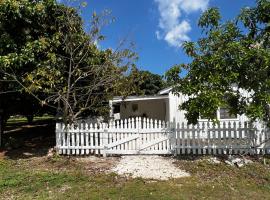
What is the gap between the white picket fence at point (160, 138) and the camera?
11.9 metres

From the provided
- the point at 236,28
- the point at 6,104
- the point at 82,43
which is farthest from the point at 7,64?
the point at 236,28

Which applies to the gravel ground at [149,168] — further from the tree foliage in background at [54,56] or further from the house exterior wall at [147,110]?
the house exterior wall at [147,110]

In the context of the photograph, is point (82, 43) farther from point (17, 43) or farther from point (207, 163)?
point (207, 163)

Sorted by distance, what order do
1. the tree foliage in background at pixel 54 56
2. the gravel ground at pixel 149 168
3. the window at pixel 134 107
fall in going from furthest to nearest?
the window at pixel 134 107 < the tree foliage in background at pixel 54 56 < the gravel ground at pixel 149 168

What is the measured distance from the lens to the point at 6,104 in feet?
48.5

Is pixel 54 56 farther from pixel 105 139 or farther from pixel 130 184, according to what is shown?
Answer: pixel 130 184

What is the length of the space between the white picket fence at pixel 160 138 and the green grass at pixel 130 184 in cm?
132

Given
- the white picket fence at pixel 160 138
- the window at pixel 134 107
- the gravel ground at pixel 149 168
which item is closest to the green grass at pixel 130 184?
the gravel ground at pixel 149 168

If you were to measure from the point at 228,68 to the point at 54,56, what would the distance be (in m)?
5.79

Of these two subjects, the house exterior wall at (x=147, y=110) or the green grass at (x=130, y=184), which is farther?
the house exterior wall at (x=147, y=110)

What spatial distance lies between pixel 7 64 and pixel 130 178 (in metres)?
5.51

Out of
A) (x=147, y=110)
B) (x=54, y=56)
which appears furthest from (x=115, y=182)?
(x=147, y=110)

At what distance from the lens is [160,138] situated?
12.1m

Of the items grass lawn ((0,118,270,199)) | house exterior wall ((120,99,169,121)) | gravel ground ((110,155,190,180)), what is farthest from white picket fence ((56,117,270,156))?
house exterior wall ((120,99,169,121))
